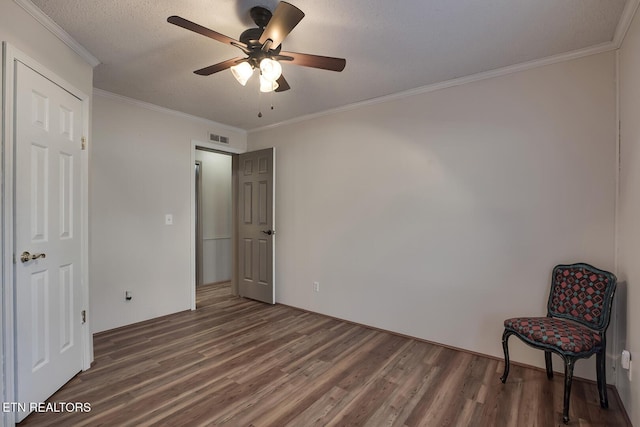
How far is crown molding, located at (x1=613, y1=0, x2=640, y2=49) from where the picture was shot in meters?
1.74

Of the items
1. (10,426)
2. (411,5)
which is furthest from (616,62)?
(10,426)

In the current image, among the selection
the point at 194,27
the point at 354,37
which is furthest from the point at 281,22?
the point at 354,37

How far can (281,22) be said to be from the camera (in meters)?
1.58

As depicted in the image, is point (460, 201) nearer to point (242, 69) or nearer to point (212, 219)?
point (242, 69)

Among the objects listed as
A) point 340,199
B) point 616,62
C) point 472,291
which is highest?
point 616,62

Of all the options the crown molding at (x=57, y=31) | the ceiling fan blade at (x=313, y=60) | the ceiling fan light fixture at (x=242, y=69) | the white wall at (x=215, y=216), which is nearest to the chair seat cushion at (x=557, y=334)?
the ceiling fan blade at (x=313, y=60)

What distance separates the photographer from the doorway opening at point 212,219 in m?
5.12

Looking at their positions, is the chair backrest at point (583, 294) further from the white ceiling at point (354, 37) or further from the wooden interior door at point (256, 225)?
the wooden interior door at point (256, 225)

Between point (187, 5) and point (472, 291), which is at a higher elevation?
point (187, 5)

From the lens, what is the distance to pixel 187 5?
1808 millimetres

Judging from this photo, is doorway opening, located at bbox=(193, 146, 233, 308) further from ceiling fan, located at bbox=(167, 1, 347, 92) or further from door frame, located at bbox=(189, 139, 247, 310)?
ceiling fan, located at bbox=(167, 1, 347, 92)

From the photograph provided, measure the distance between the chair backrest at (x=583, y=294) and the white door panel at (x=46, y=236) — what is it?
3507 millimetres

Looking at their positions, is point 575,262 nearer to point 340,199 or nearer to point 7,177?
point 340,199

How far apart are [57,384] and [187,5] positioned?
8.61 ft
